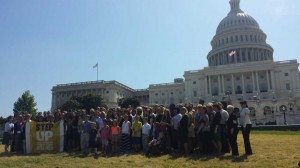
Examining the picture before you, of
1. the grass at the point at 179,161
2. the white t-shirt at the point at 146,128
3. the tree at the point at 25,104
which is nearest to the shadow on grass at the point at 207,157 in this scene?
the grass at the point at 179,161

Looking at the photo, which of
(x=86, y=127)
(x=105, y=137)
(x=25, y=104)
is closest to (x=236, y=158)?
(x=105, y=137)

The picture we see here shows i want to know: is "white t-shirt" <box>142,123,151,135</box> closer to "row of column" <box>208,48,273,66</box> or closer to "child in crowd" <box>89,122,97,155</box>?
"child in crowd" <box>89,122,97,155</box>

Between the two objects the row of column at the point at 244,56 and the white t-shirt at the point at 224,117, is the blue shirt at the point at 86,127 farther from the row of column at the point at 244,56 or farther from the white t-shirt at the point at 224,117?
the row of column at the point at 244,56

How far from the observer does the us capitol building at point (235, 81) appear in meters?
94.1

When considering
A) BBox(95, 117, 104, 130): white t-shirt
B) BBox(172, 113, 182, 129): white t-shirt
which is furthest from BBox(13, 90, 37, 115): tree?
BBox(172, 113, 182, 129): white t-shirt

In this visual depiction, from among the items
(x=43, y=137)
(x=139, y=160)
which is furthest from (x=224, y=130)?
(x=43, y=137)

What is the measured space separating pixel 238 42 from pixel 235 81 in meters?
21.9

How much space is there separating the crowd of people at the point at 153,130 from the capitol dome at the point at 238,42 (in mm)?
97963

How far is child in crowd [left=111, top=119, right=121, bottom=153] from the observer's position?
1761 cm

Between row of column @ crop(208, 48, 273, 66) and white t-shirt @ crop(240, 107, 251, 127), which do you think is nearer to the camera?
white t-shirt @ crop(240, 107, 251, 127)

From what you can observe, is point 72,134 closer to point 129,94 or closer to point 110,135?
point 110,135

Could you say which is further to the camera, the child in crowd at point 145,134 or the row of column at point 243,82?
the row of column at point 243,82

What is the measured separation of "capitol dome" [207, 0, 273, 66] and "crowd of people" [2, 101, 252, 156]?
98.0 meters

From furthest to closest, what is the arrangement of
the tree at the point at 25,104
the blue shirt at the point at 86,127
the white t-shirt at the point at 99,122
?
the tree at the point at 25,104 → the white t-shirt at the point at 99,122 → the blue shirt at the point at 86,127
